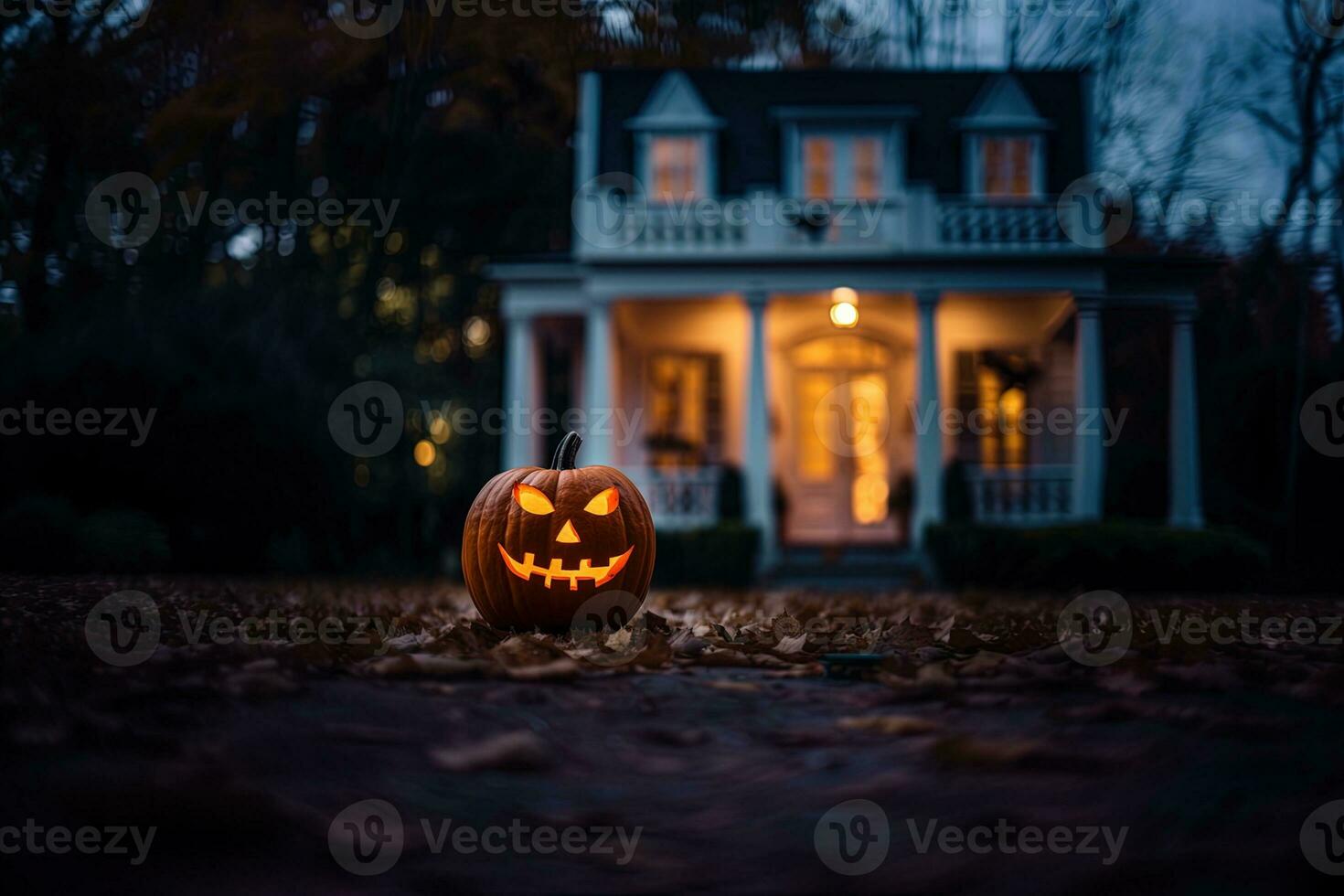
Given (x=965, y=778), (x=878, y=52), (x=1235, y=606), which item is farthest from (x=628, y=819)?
(x=878, y=52)

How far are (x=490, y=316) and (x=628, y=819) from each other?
61.3 feet

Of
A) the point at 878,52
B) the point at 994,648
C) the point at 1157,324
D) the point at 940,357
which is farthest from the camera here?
the point at 878,52

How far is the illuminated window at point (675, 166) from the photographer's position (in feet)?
40.8

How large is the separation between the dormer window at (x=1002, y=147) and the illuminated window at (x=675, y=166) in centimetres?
351

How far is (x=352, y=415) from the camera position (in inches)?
476

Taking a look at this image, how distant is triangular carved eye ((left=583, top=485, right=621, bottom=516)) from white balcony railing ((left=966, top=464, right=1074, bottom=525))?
8.15m

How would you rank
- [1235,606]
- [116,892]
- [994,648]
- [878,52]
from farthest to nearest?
[878,52]
[1235,606]
[994,648]
[116,892]

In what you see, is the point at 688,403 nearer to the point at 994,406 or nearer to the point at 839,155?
the point at 839,155

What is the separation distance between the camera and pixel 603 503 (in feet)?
13.2

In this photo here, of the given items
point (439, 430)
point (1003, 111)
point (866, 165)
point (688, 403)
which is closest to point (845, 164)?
point (866, 165)

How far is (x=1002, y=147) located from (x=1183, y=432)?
430 cm

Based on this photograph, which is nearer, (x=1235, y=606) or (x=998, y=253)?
(x=1235, y=606)

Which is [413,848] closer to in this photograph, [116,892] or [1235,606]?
[116,892]

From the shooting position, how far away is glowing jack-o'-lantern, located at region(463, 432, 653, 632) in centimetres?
393
